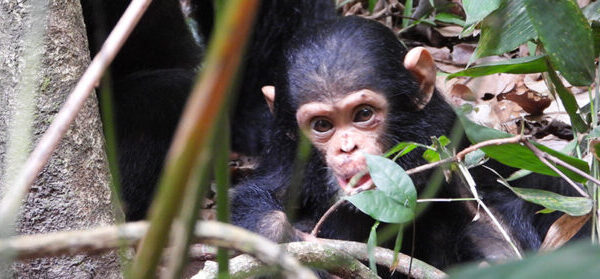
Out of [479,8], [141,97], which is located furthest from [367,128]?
[141,97]

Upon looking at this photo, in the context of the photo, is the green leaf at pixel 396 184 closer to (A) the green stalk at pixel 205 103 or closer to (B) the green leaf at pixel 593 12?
(B) the green leaf at pixel 593 12

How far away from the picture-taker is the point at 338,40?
11.6 ft

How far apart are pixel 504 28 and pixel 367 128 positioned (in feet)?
3.17

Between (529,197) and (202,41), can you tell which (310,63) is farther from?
(202,41)

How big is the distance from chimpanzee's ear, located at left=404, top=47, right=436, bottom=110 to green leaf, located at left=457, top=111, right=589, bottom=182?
1083mm

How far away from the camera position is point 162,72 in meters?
4.79

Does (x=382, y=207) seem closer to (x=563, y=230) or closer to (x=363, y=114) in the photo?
(x=563, y=230)

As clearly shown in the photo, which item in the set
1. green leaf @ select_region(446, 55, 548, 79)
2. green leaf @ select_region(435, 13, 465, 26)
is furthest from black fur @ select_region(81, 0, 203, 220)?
green leaf @ select_region(446, 55, 548, 79)

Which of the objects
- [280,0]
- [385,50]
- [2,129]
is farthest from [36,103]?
[280,0]

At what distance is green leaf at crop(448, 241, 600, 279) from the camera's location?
65 cm

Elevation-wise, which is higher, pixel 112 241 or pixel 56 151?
pixel 112 241

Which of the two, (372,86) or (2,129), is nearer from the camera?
(2,129)

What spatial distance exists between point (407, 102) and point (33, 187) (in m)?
1.81

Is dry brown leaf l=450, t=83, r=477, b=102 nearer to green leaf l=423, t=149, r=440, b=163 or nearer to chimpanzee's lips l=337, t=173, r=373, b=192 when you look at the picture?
chimpanzee's lips l=337, t=173, r=373, b=192
